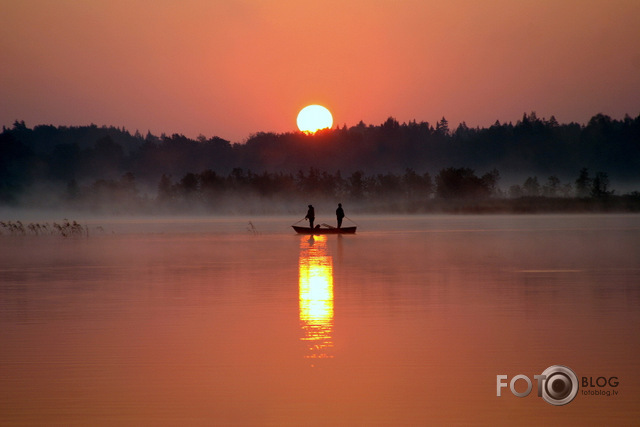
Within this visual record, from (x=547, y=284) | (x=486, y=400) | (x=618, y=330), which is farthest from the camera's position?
(x=547, y=284)

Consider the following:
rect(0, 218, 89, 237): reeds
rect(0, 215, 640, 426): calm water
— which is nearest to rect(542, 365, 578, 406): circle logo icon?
rect(0, 215, 640, 426): calm water

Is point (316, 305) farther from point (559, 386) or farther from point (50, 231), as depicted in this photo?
point (50, 231)

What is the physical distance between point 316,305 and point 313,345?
456 cm

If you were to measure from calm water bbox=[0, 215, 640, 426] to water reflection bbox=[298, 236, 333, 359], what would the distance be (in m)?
0.06

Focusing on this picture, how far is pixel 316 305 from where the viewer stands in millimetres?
16859

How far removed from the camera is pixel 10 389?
969 cm

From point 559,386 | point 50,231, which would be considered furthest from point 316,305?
point 50,231

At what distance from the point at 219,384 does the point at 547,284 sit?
502 inches

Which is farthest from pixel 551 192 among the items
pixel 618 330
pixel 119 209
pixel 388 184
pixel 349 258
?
pixel 618 330

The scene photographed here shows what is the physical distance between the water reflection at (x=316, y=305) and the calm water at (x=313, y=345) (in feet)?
0.20

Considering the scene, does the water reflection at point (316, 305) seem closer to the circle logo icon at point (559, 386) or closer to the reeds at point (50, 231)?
the circle logo icon at point (559, 386)

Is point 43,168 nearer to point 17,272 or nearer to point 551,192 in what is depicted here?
point 551,192

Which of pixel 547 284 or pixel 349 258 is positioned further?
pixel 349 258

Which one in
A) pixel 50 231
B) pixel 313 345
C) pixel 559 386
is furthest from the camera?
pixel 50 231
